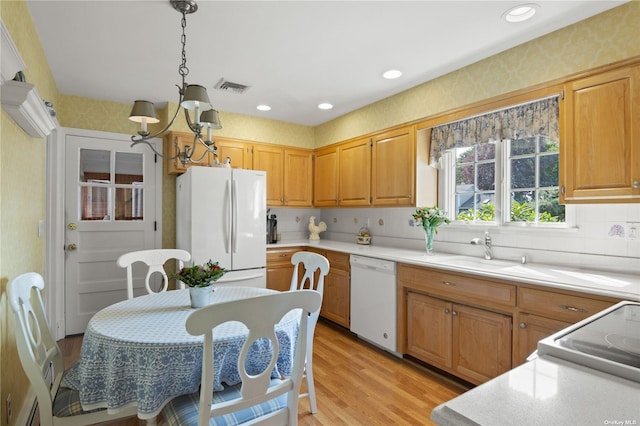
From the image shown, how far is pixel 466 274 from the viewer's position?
2395mm

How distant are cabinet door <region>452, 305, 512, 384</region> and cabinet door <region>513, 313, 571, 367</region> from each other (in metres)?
0.07

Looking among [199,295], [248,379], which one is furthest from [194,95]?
[248,379]

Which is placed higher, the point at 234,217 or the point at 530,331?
the point at 234,217

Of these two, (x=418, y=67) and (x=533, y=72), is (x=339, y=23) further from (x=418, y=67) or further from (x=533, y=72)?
(x=533, y=72)

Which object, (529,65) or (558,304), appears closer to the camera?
(558,304)

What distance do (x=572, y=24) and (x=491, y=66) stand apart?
531 millimetres

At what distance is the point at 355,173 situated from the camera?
395 centimetres

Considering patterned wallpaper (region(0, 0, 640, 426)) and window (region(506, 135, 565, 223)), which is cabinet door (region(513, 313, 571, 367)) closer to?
window (region(506, 135, 565, 223))

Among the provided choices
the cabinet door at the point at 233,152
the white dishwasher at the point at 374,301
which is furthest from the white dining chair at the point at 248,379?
the cabinet door at the point at 233,152

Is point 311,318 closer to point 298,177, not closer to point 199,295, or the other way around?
point 199,295

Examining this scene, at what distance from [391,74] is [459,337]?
2.21 metres

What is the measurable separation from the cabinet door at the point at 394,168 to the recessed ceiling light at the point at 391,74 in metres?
0.51

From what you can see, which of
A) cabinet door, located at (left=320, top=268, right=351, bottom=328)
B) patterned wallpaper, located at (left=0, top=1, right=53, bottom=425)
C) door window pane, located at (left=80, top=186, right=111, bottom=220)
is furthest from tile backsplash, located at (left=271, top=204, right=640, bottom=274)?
patterned wallpaper, located at (left=0, top=1, right=53, bottom=425)

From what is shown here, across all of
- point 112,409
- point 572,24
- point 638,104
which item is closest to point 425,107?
point 572,24
